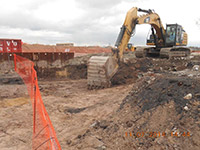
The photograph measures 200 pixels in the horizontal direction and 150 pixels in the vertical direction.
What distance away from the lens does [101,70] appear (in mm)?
8164

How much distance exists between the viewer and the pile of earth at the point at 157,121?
Answer: 2971mm

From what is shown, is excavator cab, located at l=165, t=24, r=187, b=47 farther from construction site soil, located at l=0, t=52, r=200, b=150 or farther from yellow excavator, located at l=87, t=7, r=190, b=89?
construction site soil, located at l=0, t=52, r=200, b=150

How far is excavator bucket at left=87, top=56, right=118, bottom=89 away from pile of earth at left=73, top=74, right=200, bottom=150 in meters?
3.61

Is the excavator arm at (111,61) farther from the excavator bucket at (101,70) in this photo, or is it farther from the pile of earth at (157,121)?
the pile of earth at (157,121)

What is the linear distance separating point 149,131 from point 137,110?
80cm

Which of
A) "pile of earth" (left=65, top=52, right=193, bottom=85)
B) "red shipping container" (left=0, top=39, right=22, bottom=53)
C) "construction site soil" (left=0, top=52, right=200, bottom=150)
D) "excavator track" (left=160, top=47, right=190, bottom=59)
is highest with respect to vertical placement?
"red shipping container" (left=0, top=39, right=22, bottom=53)

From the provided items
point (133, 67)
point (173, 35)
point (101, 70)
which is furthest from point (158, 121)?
point (173, 35)

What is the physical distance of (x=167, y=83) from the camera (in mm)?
4438

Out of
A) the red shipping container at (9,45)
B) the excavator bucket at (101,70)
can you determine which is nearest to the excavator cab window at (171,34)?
the excavator bucket at (101,70)

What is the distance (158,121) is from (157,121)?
0.02 metres

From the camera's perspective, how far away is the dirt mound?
297 cm

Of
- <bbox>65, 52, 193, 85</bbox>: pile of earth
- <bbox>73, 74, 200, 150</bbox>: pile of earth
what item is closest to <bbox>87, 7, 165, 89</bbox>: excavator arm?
<bbox>65, 52, 193, 85</bbox>: pile of earth
